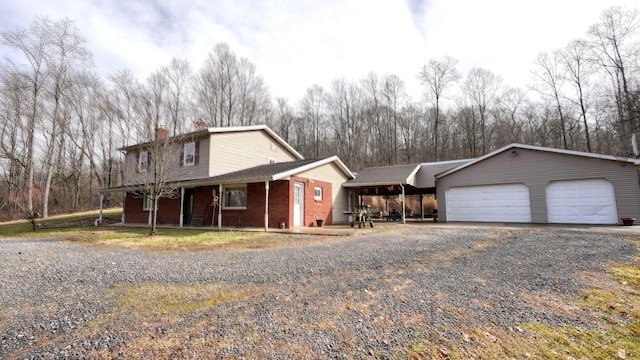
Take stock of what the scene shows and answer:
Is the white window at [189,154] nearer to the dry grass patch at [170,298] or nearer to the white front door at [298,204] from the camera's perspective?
the white front door at [298,204]

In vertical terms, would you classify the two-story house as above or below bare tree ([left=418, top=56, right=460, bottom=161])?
below

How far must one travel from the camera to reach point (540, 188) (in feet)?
50.6

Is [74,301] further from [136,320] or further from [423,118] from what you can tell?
[423,118]

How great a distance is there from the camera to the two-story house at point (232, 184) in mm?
13852

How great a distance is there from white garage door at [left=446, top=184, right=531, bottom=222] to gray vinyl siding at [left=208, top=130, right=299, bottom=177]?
11964mm

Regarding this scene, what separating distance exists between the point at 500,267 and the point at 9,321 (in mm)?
7374

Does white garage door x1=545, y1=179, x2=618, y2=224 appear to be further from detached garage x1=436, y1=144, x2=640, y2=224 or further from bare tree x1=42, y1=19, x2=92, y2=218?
bare tree x1=42, y1=19, x2=92, y2=218

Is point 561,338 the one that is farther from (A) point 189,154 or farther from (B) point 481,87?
(B) point 481,87

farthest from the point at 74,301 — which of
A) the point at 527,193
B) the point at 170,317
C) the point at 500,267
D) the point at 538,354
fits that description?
the point at 527,193

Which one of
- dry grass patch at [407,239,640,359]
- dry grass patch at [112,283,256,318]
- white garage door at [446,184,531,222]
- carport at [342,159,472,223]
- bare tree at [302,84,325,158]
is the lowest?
dry grass patch at [407,239,640,359]

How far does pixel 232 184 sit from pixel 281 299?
11.6 m

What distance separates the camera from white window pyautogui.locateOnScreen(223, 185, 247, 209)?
14.8 metres

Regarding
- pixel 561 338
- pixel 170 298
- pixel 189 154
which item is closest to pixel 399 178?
pixel 189 154

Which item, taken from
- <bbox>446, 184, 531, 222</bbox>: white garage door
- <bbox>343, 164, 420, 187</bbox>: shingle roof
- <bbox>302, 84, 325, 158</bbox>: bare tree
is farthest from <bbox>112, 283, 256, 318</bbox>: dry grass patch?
<bbox>302, 84, 325, 158</bbox>: bare tree
